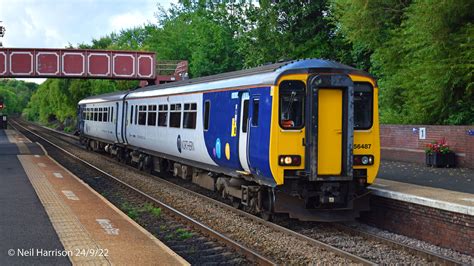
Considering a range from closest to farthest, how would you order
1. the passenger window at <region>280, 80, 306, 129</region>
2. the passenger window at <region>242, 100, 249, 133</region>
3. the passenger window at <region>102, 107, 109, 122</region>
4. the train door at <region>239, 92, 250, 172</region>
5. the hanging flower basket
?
the passenger window at <region>280, 80, 306, 129</region> < the train door at <region>239, 92, 250, 172</region> < the passenger window at <region>242, 100, 249, 133</region> < the hanging flower basket < the passenger window at <region>102, 107, 109, 122</region>

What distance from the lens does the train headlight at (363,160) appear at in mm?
10680

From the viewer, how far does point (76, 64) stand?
Answer: 117ft

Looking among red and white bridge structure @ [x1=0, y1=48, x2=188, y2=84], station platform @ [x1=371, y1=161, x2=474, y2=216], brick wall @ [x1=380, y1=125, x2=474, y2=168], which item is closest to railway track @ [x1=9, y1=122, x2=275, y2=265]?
station platform @ [x1=371, y1=161, x2=474, y2=216]

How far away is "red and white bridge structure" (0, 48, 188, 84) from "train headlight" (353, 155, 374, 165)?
83.7 ft

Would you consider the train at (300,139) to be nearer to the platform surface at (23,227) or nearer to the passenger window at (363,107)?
the passenger window at (363,107)

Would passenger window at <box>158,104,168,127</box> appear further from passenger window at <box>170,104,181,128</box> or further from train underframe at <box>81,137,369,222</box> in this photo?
train underframe at <box>81,137,369,222</box>

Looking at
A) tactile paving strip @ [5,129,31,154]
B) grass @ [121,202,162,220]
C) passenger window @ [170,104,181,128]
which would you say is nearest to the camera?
grass @ [121,202,162,220]

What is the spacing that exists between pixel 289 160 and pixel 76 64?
28.3 metres

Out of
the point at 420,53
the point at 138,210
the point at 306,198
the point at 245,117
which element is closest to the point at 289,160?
the point at 306,198

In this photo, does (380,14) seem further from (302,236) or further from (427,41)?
(302,236)

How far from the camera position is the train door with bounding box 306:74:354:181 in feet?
33.5

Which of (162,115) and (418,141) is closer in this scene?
(162,115)

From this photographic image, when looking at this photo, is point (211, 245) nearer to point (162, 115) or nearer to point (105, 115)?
point (162, 115)

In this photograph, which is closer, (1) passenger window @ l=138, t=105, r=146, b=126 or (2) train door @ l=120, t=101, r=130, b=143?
(1) passenger window @ l=138, t=105, r=146, b=126
